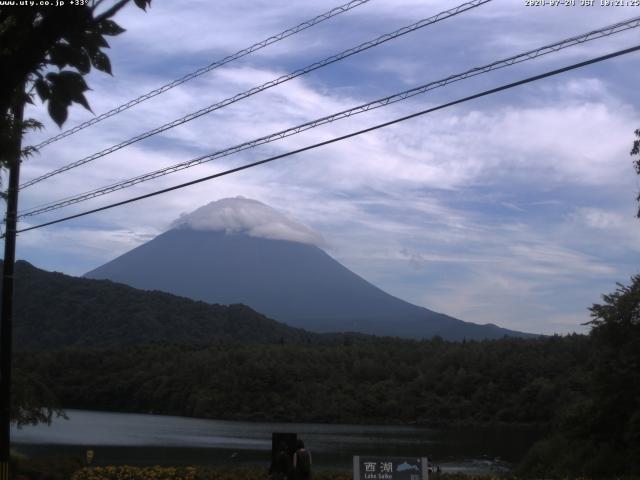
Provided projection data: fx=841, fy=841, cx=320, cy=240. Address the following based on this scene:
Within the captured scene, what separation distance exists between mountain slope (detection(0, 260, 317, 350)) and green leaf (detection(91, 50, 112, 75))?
86370 millimetres

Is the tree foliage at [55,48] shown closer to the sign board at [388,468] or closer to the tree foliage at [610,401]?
the sign board at [388,468]

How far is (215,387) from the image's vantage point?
72.6 m

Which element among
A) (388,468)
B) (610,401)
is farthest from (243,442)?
(388,468)

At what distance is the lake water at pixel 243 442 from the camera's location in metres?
32.8

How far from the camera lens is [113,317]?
361ft

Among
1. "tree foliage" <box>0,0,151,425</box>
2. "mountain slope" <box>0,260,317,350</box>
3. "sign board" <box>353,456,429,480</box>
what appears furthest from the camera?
"mountain slope" <box>0,260,317,350</box>

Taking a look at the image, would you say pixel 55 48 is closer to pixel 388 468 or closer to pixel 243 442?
pixel 388 468

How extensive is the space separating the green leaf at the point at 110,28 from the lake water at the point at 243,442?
968 inches

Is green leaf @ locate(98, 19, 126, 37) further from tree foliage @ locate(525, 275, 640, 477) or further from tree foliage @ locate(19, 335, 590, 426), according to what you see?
tree foliage @ locate(19, 335, 590, 426)

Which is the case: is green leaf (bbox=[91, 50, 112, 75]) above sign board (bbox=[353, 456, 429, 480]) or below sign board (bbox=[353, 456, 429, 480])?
above

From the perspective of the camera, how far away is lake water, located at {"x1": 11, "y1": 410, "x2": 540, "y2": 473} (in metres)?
32.8

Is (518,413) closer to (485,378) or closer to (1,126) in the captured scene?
(485,378)

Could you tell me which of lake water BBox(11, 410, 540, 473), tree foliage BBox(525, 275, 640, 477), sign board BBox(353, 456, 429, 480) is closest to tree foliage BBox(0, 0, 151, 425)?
sign board BBox(353, 456, 429, 480)

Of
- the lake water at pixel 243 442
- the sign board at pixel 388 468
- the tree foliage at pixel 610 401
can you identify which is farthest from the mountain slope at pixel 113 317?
the sign board at pixel 388 468
